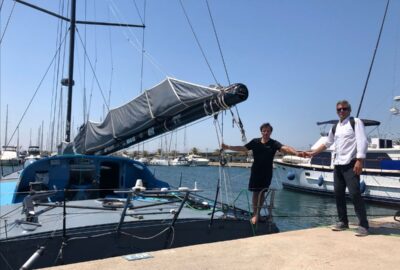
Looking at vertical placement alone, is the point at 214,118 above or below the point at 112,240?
above

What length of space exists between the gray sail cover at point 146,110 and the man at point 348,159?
2329mm

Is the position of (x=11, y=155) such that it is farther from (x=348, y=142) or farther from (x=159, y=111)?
(x=348, y=142)

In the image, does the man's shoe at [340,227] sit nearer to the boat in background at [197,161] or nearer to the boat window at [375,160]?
the boat window at [375,160]

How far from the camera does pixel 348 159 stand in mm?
5922

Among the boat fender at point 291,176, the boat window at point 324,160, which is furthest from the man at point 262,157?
the boat fender at point 291,176

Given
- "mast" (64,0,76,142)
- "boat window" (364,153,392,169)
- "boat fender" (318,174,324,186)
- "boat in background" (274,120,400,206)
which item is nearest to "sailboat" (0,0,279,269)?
"mast" (64,0,76,142)

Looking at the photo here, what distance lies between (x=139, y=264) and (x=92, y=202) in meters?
5.21

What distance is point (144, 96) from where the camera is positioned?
870 cm

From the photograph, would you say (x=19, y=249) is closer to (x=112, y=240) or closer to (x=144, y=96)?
(x=112, y=240)

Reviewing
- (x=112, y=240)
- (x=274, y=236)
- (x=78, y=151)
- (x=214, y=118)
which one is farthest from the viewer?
(x=78, y=151)

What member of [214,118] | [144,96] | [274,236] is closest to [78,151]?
[144,96]

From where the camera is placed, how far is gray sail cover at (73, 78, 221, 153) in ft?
25.5

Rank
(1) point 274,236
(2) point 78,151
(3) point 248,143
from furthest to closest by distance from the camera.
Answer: (2) point 78,151, (3) point 248,143, (1) point 274,236

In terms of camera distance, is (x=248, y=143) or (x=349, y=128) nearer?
(x=349, y=128)
